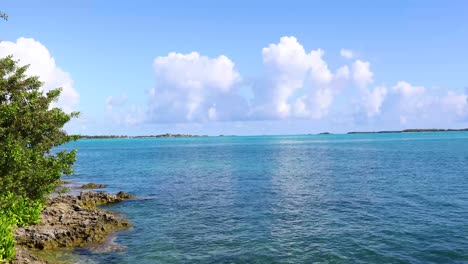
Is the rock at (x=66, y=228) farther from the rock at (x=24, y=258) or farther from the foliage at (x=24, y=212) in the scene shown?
the rock at (x=24, y=258)

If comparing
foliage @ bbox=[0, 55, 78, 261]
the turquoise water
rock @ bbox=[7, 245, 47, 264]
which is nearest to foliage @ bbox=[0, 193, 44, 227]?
foliage @ bbox=[0, 55, 78, 261]

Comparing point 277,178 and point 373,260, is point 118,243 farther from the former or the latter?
point 277,178

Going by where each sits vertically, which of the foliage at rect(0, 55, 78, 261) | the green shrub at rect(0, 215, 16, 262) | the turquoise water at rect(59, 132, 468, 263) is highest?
the foliage at rect(0, 55, 78, 261)

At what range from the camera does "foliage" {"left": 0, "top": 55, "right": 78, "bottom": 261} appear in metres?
29.2

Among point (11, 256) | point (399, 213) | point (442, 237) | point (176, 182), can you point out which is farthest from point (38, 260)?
point (176, 182)

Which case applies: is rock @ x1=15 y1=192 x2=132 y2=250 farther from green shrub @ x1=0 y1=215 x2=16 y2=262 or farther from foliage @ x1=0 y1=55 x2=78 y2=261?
green shrub @ x1=0 y1=215 x2=16 y2=262

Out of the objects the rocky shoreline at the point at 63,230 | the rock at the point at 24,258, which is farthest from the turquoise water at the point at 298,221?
the rock at the point at 24,258

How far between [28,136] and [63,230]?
8.53 metres

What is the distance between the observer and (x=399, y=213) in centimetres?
4369

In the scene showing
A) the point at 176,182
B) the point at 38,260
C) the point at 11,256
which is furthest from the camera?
the point at 176,182

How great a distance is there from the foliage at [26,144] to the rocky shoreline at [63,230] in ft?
5.39

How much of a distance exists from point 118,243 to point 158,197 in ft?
81.1

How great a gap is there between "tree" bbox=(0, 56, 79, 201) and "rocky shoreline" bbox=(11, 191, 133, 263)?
3237 millimetres

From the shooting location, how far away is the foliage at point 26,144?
29.2 metres
